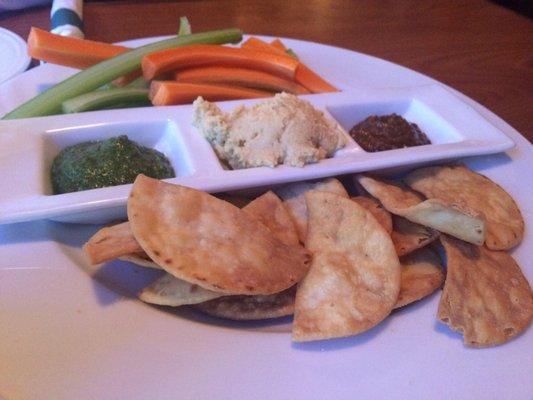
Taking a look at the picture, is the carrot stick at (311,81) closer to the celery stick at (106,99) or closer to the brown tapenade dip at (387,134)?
the brown tapenade dip at (387,134)

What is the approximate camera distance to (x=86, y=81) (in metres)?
2.25

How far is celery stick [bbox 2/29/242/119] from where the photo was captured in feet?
7.07

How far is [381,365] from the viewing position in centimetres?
141

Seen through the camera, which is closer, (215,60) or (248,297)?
(248,297)

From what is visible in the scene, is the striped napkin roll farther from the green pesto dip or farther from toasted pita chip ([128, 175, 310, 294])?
toasted pita chip ([128, 175, 310, 294])

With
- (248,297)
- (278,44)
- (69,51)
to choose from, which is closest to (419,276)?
(248,297)

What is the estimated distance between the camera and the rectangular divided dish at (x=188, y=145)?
164cm

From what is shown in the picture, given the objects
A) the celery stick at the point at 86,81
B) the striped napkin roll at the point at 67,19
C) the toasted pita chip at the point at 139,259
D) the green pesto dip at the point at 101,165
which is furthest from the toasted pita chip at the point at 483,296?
the striped napkin roll at the point at 67,19

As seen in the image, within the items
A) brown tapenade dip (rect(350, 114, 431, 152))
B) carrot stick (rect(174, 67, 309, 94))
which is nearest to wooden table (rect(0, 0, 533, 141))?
brown tapenade dip (rect(350, 114, 431, 152))

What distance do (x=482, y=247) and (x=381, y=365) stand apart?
0.64m

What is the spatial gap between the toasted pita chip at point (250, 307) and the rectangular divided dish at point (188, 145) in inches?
16.8

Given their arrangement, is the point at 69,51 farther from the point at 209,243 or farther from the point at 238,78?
the point at 209,243

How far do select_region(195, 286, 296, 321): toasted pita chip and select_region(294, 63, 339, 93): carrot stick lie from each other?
1.41 meters

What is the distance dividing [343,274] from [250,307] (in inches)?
12.4
